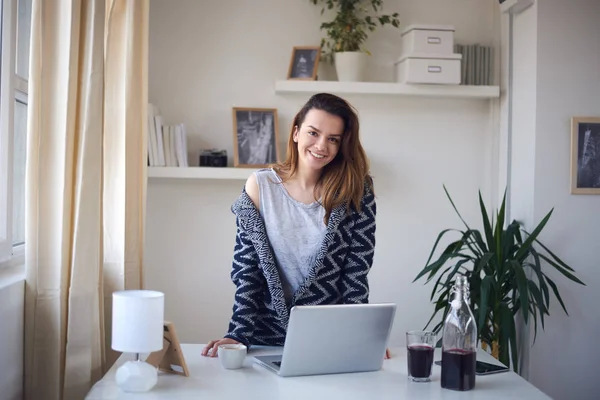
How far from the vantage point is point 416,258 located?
161 inches

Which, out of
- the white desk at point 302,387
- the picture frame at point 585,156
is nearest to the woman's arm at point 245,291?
the white desk at point 302,387

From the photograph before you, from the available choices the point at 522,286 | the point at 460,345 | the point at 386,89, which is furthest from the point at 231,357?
the point at 386,89

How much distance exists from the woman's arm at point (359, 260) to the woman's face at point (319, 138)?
20 centimetres

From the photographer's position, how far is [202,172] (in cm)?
374

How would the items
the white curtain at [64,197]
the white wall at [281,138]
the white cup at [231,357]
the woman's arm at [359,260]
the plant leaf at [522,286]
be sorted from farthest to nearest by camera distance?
1. the white wall at [281,138]
2. the plant leaf at [522,286]
3. the woman's arm at [359,260]
4. the white curtain at [64,197]
5. the white cup at [231,357]

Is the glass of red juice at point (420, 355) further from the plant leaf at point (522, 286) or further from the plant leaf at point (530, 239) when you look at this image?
the plant leaf at point (530, 239)

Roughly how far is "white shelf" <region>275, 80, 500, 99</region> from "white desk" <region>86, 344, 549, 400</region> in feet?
6.84

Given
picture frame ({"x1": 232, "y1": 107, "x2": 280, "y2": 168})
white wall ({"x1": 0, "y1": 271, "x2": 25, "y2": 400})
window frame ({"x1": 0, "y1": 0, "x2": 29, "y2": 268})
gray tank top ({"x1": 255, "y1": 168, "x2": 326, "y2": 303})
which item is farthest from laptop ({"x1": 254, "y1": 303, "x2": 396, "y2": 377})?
picture frame ({"x1": 232, "y1": 107, "x2": 280, "y2": 168})

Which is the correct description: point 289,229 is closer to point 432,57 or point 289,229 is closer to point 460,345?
point 460,345

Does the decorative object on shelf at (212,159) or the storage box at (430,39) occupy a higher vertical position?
the storage box at (430,39)

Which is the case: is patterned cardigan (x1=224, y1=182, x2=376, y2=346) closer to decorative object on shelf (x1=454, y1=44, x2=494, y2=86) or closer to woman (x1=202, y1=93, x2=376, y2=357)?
woman (x1=202, y1=93, x2=376, y2=357)

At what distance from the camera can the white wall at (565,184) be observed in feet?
11.9

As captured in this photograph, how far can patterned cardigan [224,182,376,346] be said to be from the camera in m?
2.25

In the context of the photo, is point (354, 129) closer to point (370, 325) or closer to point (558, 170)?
point (370, 325)
